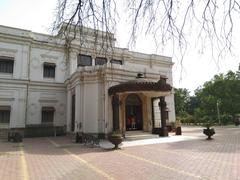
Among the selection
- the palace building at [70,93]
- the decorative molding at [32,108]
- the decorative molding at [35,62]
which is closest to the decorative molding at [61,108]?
the palace building at [70,93]

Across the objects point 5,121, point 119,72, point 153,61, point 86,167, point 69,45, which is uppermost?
point 153,61

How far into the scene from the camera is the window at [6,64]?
2189cm

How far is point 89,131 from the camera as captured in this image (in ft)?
59.1

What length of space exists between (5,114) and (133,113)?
1254 centimetres

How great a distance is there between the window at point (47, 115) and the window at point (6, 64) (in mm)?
5301

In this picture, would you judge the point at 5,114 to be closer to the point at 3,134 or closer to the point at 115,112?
the point at 3,134

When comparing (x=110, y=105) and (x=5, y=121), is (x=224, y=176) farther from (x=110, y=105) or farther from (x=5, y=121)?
(x=5, y=121)

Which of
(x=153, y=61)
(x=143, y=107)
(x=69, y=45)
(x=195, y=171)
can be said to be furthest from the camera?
(x=153, y=61)

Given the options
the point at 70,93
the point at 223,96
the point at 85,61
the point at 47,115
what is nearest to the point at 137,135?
the point at 70,93

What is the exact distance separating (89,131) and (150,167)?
10.7m

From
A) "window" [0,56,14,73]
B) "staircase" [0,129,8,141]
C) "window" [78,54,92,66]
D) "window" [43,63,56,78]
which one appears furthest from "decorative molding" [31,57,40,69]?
"staircase" [0,129,8,141]

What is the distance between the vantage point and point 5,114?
21234mm

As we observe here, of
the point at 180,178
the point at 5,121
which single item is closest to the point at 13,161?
the point at 180,178

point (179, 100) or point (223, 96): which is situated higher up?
point (179, 100)
